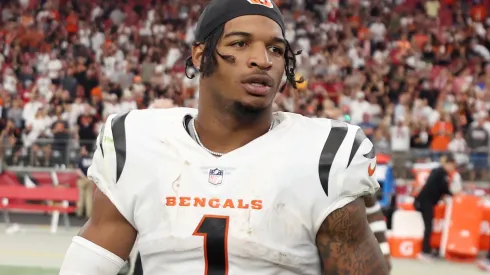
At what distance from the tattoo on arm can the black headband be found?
559 mm

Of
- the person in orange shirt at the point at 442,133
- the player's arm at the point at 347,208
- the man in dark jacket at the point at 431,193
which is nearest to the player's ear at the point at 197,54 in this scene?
the player's arm at the point at 347,208

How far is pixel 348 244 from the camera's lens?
2471mm

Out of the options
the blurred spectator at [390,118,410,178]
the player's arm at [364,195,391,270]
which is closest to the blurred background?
the blurred spectator at [390,118,410,178]

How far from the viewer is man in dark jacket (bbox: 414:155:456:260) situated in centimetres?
1144

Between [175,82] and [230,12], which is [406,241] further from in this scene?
[230,12]

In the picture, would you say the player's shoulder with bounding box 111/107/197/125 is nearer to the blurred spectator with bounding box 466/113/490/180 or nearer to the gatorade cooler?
the gatorade cooler

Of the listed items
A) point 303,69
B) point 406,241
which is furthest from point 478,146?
point 303,69

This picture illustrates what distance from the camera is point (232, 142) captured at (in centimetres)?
261

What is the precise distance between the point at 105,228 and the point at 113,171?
168 millimetres

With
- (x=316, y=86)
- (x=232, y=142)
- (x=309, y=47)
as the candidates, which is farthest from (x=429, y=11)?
(x=232, y=142)

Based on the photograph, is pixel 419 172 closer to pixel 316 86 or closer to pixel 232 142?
pixel 316 86

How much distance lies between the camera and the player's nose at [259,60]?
98.3 inches

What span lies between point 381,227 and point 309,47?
1332cm

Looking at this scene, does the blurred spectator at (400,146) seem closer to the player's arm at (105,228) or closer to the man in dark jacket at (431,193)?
the man in dark jacket at (431,193)
